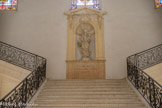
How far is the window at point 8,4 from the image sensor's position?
33.9 ft

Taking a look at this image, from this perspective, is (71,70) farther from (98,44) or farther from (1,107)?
(1,107)

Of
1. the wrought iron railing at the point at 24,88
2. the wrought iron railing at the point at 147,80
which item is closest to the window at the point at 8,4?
the wrought iron railing at the point at 24,88

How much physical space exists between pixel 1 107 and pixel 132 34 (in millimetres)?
7478

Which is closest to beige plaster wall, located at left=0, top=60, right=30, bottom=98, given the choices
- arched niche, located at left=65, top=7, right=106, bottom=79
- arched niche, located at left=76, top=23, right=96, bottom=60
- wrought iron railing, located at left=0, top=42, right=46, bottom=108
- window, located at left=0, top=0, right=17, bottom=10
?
wrought iron railing, located at left=0, top=42, right=46, bottom=108

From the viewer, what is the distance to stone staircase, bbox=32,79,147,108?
18.0 feet

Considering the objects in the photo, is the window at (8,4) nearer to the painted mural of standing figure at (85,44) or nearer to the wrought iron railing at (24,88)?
the wrought iron railing at (24,88)

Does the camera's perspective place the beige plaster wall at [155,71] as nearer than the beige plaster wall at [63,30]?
Yes

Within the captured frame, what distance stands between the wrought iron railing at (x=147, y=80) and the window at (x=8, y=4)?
275 inches

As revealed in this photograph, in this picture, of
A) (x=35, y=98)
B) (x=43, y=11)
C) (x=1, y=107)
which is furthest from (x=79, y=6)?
(x=1, y=107)

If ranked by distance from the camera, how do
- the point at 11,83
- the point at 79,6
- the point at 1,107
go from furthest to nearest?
1. the point at 79,6
2. the point at 11,83
3. the point at 1,107

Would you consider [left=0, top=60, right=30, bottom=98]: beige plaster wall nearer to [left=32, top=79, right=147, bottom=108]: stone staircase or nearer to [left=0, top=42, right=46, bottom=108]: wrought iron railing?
[left=0, top=42, right=46, bottom=108]: wrought iron railing

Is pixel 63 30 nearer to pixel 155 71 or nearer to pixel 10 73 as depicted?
pixel 10 73

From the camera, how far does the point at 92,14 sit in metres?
10.1

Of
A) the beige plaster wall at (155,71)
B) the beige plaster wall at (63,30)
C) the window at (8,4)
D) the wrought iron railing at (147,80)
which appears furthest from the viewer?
the window at (8,4)
